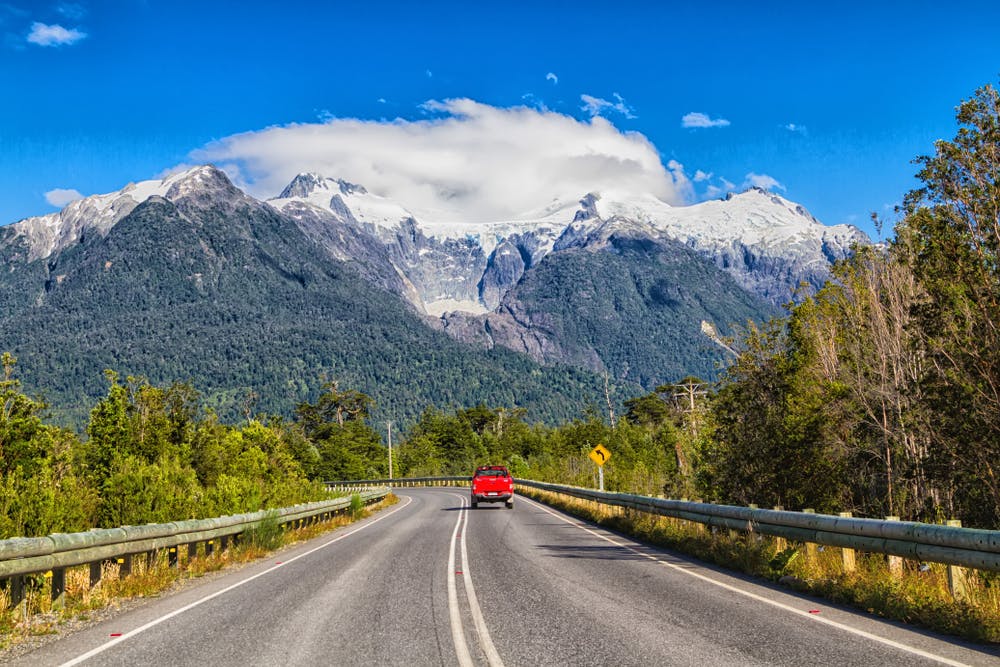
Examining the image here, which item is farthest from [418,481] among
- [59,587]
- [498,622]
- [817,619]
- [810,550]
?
[817,619]

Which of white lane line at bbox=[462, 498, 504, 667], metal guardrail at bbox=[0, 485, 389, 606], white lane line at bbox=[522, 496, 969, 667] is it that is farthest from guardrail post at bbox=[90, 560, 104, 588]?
white lane line at bbox=[522, 496, 969, 667]

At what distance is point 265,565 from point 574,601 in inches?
310

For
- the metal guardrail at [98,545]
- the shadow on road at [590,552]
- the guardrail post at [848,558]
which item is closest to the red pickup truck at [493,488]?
the shadow on road at [590,552]

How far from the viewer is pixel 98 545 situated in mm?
10945

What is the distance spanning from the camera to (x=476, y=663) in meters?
7.05

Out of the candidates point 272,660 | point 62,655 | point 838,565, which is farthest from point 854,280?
point 62,655

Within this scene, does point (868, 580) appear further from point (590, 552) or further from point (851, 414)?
point (851, 414)

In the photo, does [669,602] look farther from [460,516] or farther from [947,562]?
[460,516]

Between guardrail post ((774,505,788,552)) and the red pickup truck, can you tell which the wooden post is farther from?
the red pickup truck

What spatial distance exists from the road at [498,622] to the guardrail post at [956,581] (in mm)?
868

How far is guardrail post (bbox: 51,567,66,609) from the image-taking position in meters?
10.2

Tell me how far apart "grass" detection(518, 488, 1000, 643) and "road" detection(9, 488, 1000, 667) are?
1.19ft

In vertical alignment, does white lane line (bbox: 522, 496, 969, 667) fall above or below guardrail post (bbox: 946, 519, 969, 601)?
below

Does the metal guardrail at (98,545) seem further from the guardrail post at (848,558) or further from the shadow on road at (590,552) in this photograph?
the guardrail post at (848,558)
